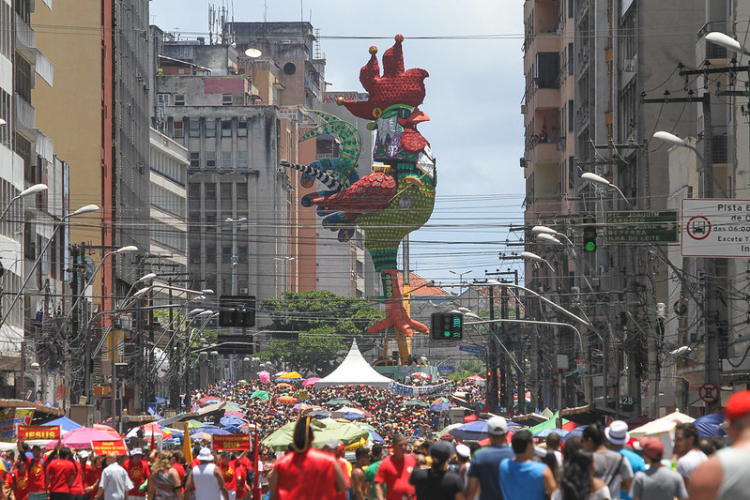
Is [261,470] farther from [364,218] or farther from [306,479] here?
[364,218]

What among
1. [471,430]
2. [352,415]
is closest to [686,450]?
[471,430]

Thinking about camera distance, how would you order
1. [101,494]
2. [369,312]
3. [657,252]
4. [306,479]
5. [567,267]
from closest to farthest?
[306,479] → [101,494] → [657,252] → [567,267] → [369,312]

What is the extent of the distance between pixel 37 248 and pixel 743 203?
34.0 m

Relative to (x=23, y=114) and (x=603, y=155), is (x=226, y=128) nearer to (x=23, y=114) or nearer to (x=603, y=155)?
(x=603, y=155)

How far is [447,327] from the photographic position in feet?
148

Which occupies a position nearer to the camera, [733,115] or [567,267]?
[733,115]

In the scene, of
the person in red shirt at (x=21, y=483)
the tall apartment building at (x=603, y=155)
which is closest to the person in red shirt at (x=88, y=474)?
the person in red shirt at (x=21, y=483)

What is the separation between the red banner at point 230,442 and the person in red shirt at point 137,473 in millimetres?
2069

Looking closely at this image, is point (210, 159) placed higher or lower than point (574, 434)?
higher

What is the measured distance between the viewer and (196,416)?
162ft

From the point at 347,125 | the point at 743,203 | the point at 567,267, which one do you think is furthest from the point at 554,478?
the point at 347,125

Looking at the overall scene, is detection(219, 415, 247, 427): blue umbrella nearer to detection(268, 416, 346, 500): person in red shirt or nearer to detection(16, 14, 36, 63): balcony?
detection(16, 14, 36, 63): balcony

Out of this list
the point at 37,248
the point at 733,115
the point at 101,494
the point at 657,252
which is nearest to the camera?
the point at 101,494

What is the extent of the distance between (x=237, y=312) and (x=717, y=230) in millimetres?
23319
